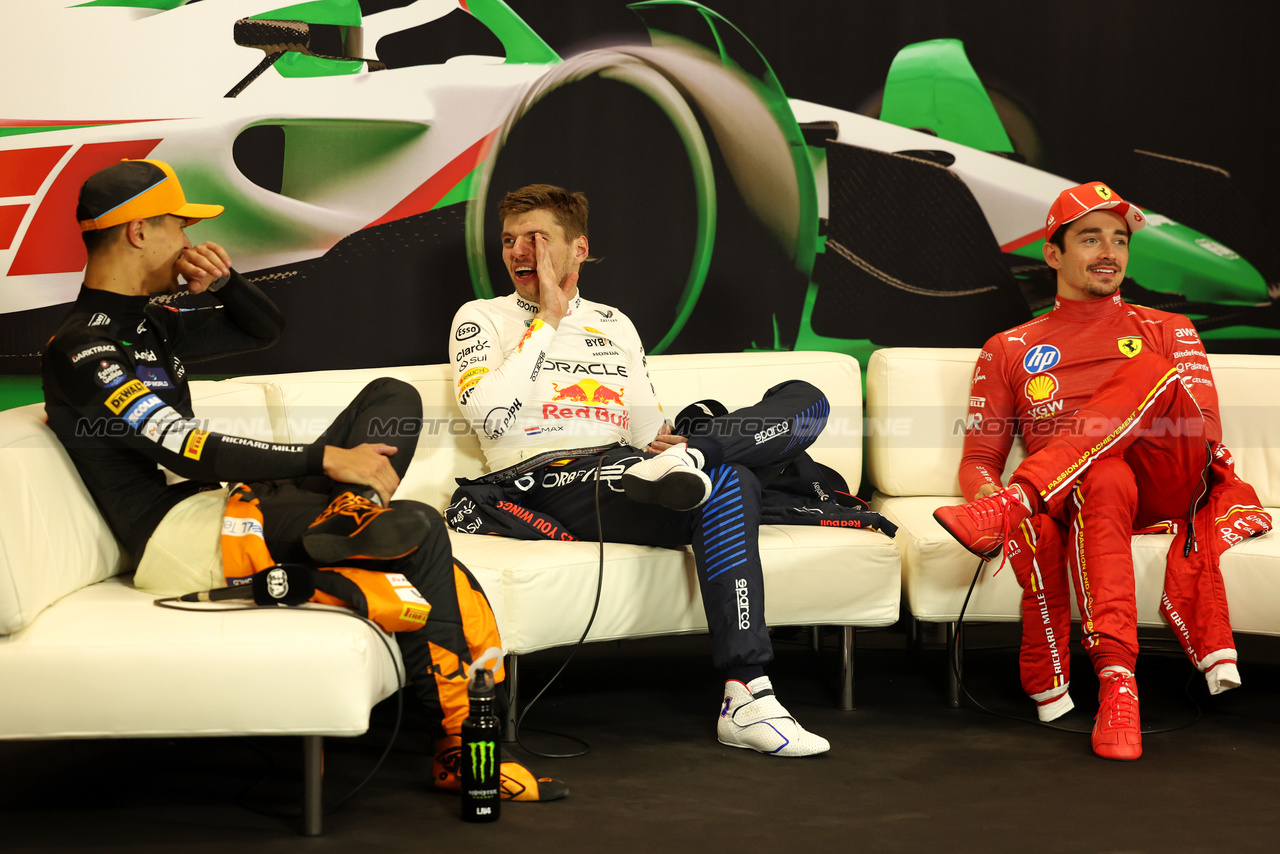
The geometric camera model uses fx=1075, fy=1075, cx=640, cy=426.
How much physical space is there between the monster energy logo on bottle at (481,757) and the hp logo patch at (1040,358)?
194 cm

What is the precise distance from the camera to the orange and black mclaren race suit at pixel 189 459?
2.07 metres

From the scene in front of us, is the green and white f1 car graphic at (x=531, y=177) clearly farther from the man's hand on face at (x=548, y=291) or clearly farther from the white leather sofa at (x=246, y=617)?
the white leather sofa at (x=246, y=617)

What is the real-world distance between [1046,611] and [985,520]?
314mm

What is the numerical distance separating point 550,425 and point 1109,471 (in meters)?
1.40

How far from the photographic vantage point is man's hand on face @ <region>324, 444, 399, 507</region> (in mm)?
2137

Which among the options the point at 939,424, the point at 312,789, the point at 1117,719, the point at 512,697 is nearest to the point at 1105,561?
the point at 1117,719

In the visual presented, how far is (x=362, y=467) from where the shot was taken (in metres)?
2.14

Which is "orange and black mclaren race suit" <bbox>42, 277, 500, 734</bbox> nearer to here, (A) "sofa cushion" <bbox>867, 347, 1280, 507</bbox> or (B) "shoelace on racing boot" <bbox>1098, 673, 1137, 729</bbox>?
(B) "shoelace on racing boot" <bbox>1098, 673, 1137, 729</bbox>

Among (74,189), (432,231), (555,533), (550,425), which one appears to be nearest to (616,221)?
(432,231)

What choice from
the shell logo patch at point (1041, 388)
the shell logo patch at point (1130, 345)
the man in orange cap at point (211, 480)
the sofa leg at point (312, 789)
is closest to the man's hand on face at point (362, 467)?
the man in orange cap at point (211, 480)

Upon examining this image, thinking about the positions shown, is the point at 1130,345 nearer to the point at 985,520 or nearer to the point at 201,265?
the point at 985,520

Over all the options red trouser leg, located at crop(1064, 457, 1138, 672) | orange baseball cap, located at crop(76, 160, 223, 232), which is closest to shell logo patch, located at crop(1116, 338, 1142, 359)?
red trouser leg, located at crop(1064, 457, 1138, 672)

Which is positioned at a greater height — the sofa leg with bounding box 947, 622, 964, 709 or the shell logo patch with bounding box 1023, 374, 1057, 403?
A: the shell logo patch with bounding box 1023, 374, 1057, 403

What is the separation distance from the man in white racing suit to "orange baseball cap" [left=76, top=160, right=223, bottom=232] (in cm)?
84
